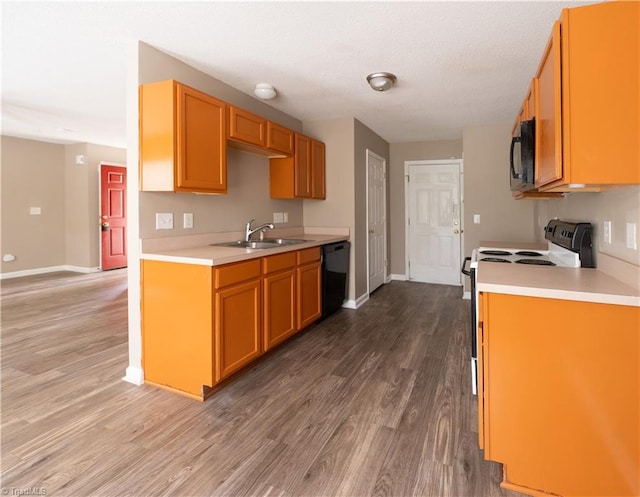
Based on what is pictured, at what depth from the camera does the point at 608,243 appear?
1.84 metres

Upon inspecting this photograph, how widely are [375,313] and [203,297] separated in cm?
246

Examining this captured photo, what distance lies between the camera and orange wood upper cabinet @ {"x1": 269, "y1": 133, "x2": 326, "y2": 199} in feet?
12.7

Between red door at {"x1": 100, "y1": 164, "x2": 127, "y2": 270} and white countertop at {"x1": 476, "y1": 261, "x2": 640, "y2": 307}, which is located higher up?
red door at {"x1": 100, "y1": 164, "x2": 127, "y2": 270}

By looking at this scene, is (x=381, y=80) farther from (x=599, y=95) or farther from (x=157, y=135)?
(x=599, y=95)

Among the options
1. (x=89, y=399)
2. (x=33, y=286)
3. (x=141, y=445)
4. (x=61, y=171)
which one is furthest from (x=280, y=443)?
(x=61, y=171)

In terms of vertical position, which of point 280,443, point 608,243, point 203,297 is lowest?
point 280,443

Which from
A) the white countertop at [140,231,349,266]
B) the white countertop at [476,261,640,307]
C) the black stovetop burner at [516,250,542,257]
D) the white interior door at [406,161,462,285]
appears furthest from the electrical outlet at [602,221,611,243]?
the white interior door at [406,161,462,285]

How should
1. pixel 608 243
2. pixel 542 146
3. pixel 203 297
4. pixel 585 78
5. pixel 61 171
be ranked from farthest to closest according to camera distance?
pixel 61 171
pixel 203 297
pixel 608 243
pixel 542 146
pixel 585 78

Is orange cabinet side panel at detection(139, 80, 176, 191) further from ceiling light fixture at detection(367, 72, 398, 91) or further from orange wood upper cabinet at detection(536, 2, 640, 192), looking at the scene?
orange wood upper cabinet at detection(536, 2, 640, 192)

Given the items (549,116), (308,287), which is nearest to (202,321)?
(308,287)

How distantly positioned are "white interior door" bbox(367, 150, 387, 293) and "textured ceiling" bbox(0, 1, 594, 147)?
1129mm

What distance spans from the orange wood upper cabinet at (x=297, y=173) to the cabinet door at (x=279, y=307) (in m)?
1.10

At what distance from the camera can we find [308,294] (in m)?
3.49

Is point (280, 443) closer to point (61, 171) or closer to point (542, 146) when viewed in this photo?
point (542, 146)
